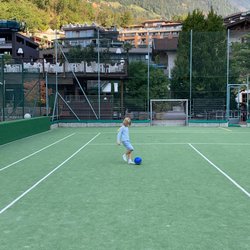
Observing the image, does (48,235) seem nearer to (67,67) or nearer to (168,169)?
(168,169)

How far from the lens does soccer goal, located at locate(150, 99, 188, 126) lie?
1272 inches

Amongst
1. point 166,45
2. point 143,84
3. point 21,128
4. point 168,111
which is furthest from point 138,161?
point 166,45

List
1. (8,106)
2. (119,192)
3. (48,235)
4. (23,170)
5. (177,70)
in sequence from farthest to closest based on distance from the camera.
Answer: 1. (177,70)
2. (8,106)
3. (23,170)
4. (119,192)
5. (48,235)

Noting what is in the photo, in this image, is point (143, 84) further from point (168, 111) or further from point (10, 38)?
point (10, 38)

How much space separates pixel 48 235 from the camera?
5.41 meters

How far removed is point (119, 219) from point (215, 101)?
27.4m

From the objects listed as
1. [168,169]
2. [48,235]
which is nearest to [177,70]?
[168,169]

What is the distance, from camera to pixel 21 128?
67.2 feet

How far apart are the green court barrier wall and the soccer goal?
9847 millimetres

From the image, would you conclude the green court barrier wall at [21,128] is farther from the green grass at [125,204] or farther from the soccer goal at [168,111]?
the soccer goal at [168,111]

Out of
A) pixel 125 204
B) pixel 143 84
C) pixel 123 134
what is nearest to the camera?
pixel 125 204

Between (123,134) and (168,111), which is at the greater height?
(168,111)

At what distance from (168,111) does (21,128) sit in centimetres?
1598

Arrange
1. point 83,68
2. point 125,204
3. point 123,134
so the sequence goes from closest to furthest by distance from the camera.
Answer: point 125,204 < point 123,134 < point 83,68
